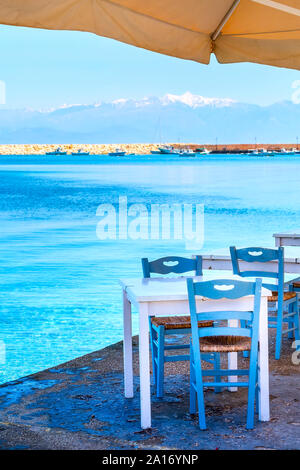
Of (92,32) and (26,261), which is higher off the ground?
(92,32)

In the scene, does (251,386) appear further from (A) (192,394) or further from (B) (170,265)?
(B) (170,265)

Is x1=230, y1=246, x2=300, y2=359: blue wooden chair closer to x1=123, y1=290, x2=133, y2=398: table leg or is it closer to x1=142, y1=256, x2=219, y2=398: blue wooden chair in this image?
x1=142, y1=256, x2=219, y2=398: blue wooden chair

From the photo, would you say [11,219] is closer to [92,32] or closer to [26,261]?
[26,261]

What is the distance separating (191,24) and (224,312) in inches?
71.0

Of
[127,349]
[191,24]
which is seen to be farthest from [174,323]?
[191,24]

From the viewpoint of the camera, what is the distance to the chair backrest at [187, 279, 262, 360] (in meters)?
3.53

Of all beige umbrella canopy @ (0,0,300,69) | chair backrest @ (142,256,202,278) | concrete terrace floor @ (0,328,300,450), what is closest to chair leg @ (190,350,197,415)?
concrete terrace floor @ (0,328,300,450)

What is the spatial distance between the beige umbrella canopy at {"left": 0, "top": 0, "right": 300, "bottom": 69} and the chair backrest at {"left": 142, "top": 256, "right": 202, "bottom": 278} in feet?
4.22

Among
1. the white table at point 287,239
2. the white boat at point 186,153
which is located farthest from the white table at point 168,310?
the white boat at point 186,153

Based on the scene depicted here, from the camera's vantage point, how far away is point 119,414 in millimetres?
3957

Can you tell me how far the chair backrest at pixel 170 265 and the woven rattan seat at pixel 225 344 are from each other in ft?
2.26

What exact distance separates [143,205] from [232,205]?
14.8 feet

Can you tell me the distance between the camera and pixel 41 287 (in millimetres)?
11258
